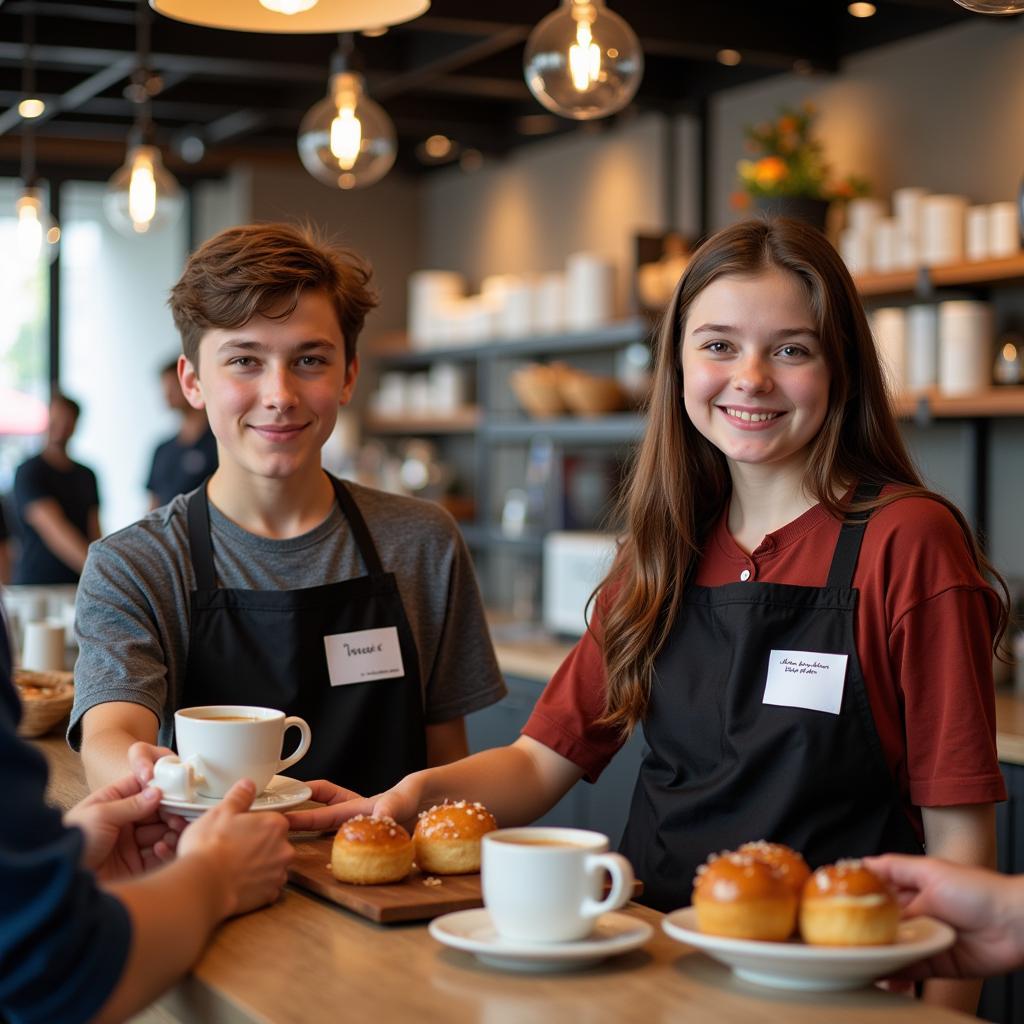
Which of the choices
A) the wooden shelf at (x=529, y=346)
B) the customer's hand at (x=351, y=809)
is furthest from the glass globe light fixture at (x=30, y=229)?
the customer's hand at (x=351, y=809)

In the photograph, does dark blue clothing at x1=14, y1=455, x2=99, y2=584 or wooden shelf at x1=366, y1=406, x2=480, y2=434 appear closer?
dark blue clothing at x1=14, y1=455, x2=99, y2=584

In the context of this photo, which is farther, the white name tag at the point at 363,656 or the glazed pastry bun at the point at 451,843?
the white name tag at the point at 363,656

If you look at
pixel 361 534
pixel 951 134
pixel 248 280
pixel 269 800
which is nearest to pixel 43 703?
pixel 361 534

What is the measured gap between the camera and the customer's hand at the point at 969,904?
1450 millimetres

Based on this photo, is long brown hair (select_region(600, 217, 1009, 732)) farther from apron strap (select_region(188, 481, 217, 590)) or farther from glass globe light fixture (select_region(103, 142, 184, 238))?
glass globe light fixture (select_region(103, 142, 184, 238))

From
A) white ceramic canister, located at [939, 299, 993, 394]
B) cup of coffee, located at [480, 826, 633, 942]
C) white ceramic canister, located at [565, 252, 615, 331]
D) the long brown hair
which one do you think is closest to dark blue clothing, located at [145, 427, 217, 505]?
white ceramic canister, located at [565, 252, 615, 331]

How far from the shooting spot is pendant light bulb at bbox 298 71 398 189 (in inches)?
139

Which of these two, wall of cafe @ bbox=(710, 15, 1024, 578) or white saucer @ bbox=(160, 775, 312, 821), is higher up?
wall of cafe @ bbox=(710, 15, 1024, 578)

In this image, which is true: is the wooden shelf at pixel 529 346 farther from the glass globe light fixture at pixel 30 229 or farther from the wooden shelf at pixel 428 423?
the glass globe light fixture at pixel 30 229

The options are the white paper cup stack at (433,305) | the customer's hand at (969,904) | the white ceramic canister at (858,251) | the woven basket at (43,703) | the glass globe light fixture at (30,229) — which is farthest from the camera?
the white paper cup stack at (433,305)

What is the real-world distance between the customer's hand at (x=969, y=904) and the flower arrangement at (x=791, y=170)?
137 inches

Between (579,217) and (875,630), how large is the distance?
16.6 feet

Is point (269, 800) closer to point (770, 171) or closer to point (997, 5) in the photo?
point (997, 5)

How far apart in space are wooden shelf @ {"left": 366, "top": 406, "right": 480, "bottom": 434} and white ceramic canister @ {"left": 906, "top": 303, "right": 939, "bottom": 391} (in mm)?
2722
